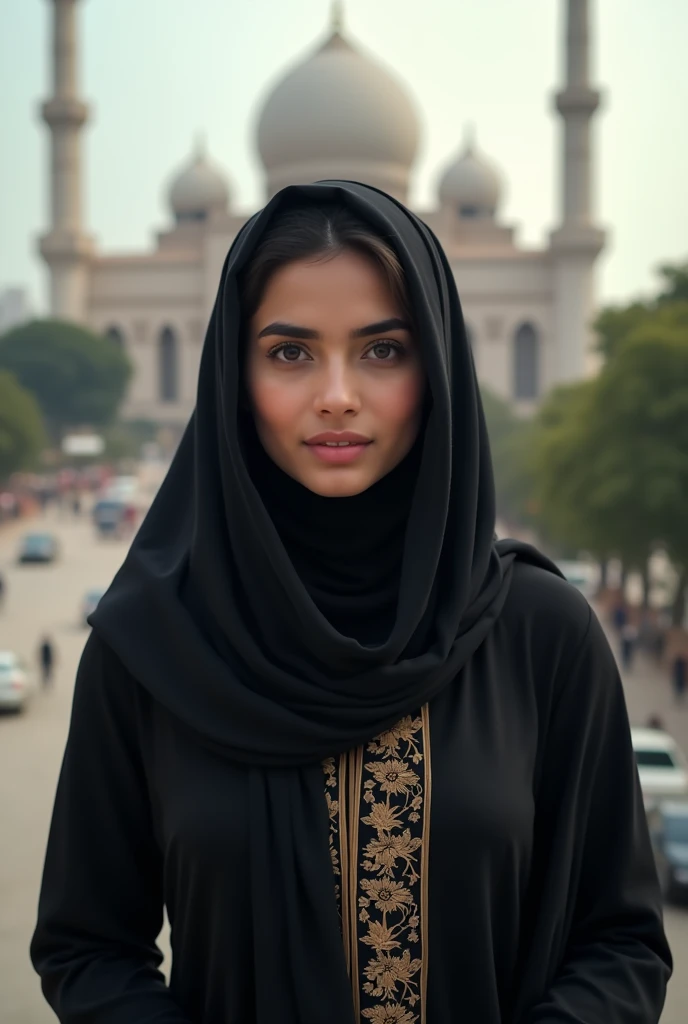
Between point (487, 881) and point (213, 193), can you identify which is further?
point (213, 193)

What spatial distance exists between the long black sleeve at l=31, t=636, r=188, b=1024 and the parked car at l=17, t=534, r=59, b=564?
19103 mm

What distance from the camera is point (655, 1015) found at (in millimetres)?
1860

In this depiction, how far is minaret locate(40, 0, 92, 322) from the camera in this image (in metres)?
42.6

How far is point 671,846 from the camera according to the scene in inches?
274

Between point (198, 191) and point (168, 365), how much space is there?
7.40m

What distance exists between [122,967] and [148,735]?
0.31 metres

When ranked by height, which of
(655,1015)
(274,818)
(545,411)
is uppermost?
(545,411)

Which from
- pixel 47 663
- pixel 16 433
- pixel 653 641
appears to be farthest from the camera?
pixel 16 433

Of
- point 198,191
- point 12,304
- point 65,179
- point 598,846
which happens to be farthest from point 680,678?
point 12,304

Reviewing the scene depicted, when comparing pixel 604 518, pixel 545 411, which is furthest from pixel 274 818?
pixel 545 411

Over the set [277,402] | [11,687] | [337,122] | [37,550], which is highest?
[337,122]

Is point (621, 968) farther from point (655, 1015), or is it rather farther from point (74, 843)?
point (74, 843)

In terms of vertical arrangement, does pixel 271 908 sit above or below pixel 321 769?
below

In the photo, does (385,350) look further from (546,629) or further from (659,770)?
(659,770)
